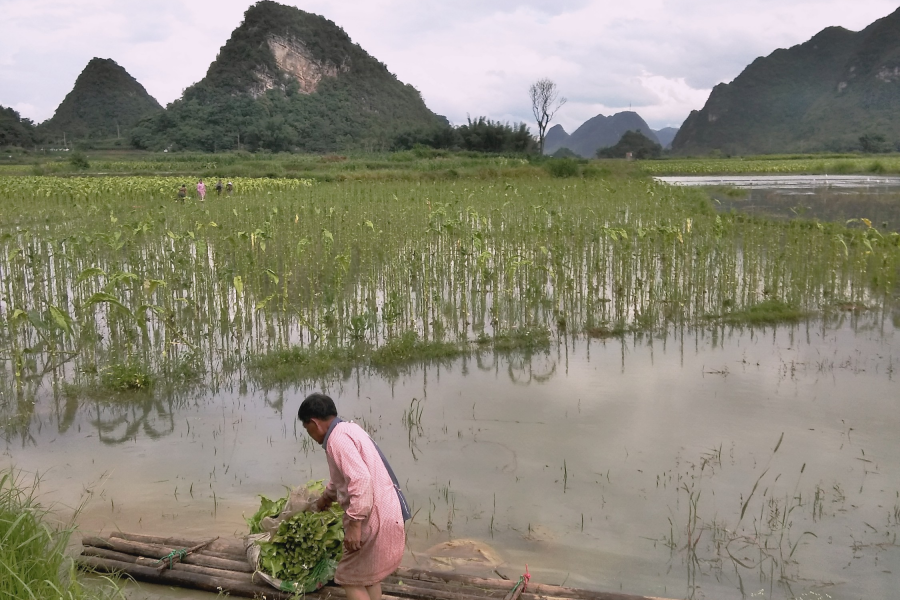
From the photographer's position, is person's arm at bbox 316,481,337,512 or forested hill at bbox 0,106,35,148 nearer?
person's arm at bbox 316,481,337,512

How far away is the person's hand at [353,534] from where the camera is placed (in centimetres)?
254

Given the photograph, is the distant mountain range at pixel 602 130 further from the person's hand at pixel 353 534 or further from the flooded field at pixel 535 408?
the person's hand at pixel 353 534

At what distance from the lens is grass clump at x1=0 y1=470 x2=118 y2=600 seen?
2.37m

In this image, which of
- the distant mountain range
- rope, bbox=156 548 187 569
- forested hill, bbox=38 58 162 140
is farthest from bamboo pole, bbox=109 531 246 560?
the distant mountain range

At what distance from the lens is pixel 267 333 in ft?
20.4

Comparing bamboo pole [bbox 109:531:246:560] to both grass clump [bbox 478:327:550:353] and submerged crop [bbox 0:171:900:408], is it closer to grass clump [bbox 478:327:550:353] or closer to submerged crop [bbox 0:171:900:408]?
submerged crop [bbox 0:171:900:408]

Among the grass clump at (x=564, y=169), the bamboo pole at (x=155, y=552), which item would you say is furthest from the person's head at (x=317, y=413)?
the grass clump at (x=564, y=169)

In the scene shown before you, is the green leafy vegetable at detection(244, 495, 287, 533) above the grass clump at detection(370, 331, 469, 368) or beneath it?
beneath

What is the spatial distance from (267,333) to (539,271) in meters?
3.54

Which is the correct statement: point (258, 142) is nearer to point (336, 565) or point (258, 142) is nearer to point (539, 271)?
point (539, 271)

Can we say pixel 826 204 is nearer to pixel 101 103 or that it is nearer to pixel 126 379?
pixel 126 379

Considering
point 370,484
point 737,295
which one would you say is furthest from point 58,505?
point 737,295

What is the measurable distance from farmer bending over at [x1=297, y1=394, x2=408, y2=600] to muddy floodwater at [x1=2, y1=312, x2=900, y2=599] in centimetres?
56

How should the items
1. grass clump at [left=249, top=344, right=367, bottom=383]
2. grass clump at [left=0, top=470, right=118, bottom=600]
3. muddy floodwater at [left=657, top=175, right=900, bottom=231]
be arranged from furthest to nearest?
muddy floodwater at [left=657, top=175, right=900, bottom=231] < grass clump at [left=249, top=344, right=367, bottom=383] < grass clump at [left=0, top=470, right=118, bottom=600]
